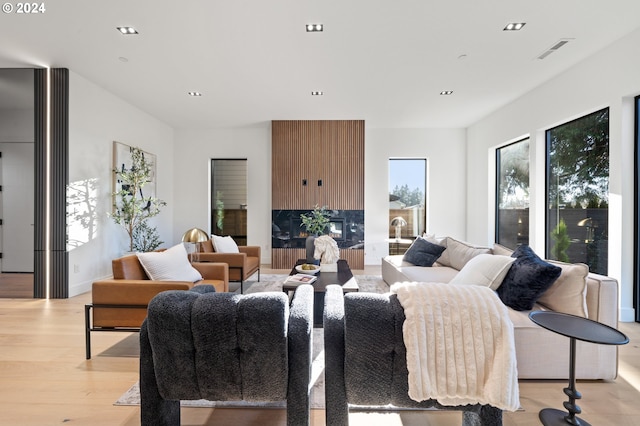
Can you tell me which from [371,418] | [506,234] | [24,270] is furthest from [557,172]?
[24,270]

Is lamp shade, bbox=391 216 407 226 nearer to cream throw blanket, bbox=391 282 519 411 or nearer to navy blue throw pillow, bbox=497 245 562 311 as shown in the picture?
navy blue throw pillow, bbox=497 245 562 311

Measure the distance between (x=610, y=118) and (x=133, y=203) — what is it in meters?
6.48

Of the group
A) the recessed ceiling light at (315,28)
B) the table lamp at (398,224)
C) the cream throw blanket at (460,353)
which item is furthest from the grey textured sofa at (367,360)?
Result: the table lamp at (398,224)

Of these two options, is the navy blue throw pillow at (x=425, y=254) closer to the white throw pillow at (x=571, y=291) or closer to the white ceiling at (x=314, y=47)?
the white throw pillow at (x=571, y=291)

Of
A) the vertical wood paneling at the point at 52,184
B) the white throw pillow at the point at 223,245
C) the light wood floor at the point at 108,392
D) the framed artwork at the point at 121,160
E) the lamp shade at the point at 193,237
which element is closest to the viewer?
the light wood floor at the point at 108,392

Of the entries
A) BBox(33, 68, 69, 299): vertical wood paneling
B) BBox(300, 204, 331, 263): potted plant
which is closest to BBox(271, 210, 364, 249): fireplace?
BBox(300, 204, 331, 263): potted plant

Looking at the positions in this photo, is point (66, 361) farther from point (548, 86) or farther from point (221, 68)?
point (548, 86)

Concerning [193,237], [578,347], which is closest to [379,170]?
[193,237]

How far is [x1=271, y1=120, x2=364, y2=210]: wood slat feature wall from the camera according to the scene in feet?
19.5

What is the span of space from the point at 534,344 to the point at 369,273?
139 inches

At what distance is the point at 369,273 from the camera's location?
17.8 ft

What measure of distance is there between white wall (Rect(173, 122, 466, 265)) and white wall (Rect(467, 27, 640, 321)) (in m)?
1.46

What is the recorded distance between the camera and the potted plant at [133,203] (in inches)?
181

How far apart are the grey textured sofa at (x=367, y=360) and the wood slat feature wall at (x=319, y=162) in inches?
187
